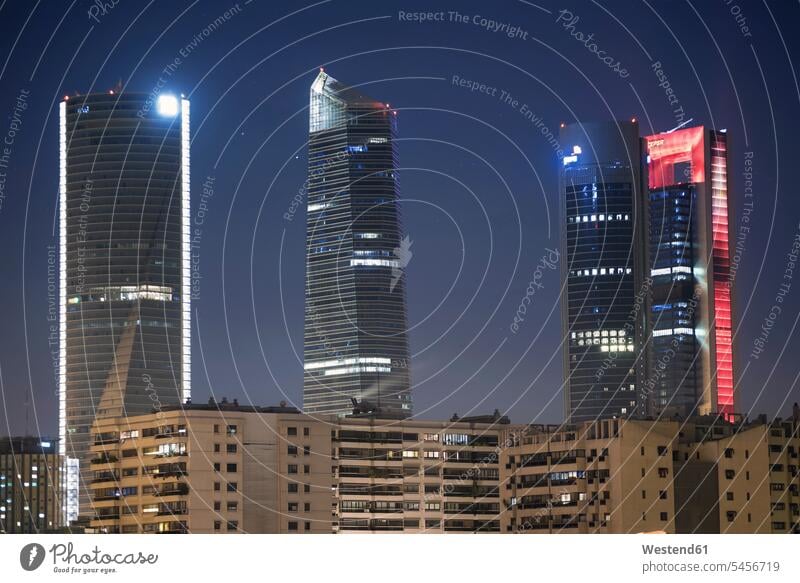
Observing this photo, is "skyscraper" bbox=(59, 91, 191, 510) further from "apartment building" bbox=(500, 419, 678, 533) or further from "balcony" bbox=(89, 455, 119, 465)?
"apartment building" bbox=(500, 419, 678, 533)

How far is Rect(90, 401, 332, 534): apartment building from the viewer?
79.6 m

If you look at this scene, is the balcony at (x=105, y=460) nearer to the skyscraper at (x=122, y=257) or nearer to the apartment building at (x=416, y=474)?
the apartment building at (x=416, y=474)

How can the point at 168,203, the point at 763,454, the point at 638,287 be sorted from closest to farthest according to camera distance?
1. the point at 763,454
2. the point at 168,203
3. the point at 638,287

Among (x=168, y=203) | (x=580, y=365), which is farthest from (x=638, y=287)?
(x=168, y=203)

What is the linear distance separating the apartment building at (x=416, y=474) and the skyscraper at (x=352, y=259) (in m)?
5.71

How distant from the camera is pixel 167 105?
12475 centimetres

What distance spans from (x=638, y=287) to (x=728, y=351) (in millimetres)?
15596

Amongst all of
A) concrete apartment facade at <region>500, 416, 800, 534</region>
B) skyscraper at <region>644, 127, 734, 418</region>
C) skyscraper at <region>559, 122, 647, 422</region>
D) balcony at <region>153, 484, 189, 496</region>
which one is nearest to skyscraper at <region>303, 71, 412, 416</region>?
concrete apartment facade at <region>500, 416, 800, 534</region>

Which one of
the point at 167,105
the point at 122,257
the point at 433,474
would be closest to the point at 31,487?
the point at 122,257

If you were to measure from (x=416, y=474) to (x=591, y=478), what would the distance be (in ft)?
→ 55.3
